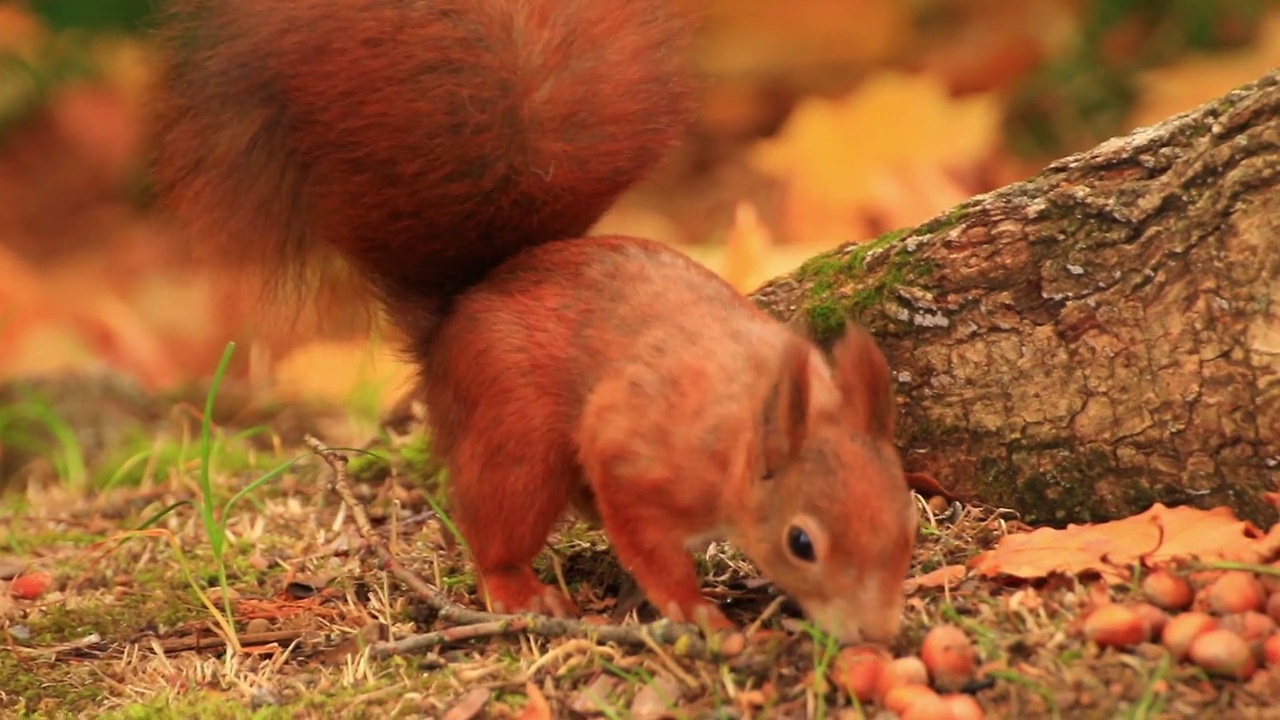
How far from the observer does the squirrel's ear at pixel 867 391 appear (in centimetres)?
172

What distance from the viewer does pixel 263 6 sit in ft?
6.57

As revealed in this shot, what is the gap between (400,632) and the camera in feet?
6.55

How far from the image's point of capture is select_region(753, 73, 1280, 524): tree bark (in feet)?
6.23

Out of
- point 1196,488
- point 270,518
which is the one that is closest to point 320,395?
point 270,518

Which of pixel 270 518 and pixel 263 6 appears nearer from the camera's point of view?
pixel 263 6

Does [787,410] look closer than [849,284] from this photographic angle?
Yes

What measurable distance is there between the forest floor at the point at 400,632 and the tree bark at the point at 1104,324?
0.13 m

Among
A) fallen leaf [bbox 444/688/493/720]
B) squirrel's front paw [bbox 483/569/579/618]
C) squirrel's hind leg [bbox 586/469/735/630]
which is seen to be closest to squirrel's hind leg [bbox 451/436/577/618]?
squirrel's front paw [bbox 483/569/579/618]

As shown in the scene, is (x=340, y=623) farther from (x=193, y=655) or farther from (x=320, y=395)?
(x=320, y=395)

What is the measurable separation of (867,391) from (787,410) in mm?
101

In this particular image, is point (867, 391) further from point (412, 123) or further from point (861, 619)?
point (412, 123)

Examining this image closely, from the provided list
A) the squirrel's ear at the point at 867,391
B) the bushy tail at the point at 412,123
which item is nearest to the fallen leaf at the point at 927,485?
the squirrel's ear at the point at 867,391

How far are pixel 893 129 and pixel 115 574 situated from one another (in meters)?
2.40

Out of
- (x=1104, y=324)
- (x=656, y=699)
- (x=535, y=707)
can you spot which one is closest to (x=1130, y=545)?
(x=1104, y=324)
